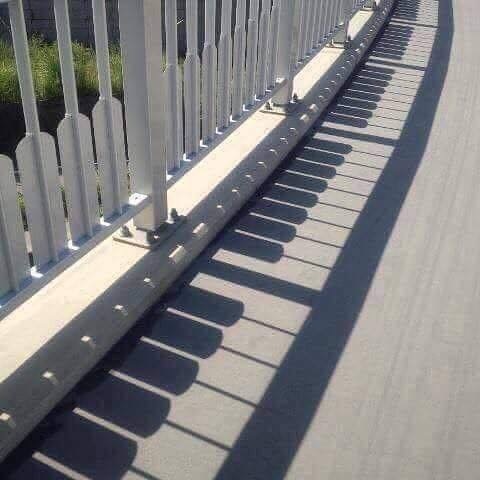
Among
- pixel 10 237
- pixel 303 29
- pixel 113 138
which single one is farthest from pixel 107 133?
pixel 303 29

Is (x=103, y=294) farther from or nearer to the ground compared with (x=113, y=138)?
nearer to the ground

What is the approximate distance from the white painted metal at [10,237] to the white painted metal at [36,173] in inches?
1.9

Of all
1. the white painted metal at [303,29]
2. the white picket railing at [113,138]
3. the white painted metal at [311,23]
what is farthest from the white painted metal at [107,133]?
the white painted metal at [311,23]

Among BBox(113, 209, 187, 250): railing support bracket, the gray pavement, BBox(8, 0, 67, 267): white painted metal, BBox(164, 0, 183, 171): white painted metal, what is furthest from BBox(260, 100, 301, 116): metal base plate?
BBox(8, 0, 67, 267): white painted metal

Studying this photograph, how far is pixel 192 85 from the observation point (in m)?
2.78

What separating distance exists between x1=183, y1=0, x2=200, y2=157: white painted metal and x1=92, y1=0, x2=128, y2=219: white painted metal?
523 millimetres

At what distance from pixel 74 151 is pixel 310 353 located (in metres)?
1.12

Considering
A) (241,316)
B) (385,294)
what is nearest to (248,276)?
(241,316)

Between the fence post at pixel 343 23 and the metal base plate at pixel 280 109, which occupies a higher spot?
the fence post at pixel 343 23

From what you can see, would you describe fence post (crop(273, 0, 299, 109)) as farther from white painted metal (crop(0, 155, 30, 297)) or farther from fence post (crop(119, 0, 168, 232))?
white painted metal (crop(0, 155, 30, 297))

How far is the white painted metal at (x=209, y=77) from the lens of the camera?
2.78 meters

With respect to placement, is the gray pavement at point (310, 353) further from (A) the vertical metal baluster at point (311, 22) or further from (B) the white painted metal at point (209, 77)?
(A) the vertical metal baluster at point (311, 22)

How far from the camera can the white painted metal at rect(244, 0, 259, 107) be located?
3.33 meters

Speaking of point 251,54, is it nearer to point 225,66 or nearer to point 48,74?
point 225,66
